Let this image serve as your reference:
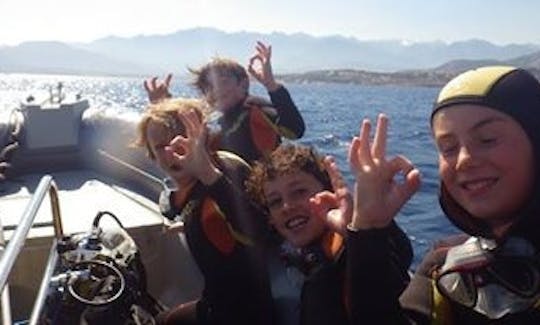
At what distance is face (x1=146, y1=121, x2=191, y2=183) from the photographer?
128 inches

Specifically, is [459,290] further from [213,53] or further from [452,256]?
[213,53]

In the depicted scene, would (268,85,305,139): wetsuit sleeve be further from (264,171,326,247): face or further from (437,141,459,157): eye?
(437,141,459,157): eye

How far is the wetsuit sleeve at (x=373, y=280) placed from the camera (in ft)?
6.42

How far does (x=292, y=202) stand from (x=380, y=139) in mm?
979

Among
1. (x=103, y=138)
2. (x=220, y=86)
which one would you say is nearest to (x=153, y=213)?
(x=220, y=86)

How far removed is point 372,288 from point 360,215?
246 millimetres

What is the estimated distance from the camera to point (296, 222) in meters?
2.79

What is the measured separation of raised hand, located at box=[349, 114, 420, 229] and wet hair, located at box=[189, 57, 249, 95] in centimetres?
305

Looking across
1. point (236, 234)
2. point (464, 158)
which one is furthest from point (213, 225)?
point (464, 158)

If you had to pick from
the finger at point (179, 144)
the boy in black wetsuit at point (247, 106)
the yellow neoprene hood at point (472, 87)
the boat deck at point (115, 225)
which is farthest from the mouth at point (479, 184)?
the boy in black wetsuit at point (247, 106)

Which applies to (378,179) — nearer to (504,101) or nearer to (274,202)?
(504,101)

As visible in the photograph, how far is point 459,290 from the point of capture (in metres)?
1.89

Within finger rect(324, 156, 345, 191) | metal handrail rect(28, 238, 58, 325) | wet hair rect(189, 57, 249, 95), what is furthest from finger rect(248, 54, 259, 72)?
finger rect(324, 156, 345, 191)

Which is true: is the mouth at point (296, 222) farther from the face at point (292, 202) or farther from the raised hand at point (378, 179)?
the raised hand at point (378, 179)
